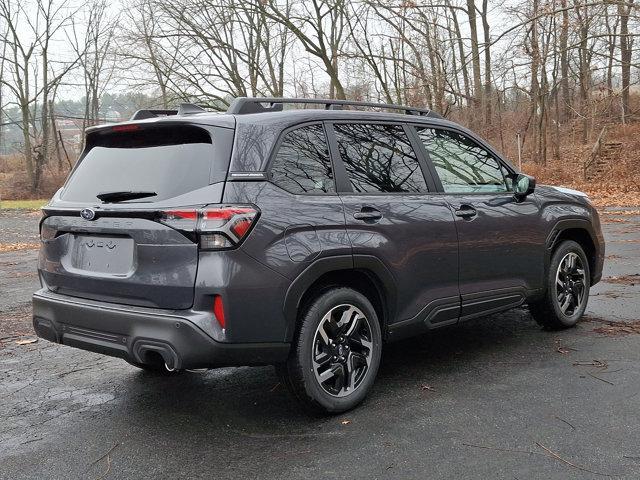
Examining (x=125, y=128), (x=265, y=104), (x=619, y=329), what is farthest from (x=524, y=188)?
(x=125, y=128)

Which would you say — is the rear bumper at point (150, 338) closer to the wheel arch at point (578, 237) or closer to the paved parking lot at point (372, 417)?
the paved parking lot at point (372, 417)

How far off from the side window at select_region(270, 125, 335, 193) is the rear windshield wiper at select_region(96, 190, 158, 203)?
0.70m

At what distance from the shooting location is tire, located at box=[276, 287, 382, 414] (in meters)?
3.55

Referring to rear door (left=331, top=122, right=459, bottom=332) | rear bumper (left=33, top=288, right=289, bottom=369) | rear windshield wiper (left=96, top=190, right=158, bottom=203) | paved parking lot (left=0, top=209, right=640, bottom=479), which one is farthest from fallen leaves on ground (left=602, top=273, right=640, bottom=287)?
rear windshield wiper (left=96, top=190, right=158, bottom=203)

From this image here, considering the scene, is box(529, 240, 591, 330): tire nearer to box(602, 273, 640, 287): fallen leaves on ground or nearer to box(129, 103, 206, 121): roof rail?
box(602, 273, 640, 287): fallen leaves on ground

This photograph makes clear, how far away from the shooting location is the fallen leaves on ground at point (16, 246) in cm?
1408

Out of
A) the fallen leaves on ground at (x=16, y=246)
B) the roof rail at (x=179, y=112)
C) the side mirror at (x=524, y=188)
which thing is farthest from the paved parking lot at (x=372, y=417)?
the fallen leaves on ground at (x=16, y=246)

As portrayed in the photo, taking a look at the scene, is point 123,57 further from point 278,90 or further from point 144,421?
point 144,421

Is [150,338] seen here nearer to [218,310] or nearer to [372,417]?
[218,310]

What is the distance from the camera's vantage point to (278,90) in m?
32.6

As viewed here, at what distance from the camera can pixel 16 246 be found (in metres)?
14.5

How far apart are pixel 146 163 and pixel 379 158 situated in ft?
4.87

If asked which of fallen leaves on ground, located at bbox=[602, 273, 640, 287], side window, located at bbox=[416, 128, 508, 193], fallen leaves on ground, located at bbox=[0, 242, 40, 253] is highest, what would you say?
side window, located at bbox=[416, 128, 508, 193]

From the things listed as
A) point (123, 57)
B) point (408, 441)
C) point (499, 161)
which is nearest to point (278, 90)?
point (123, 57)
